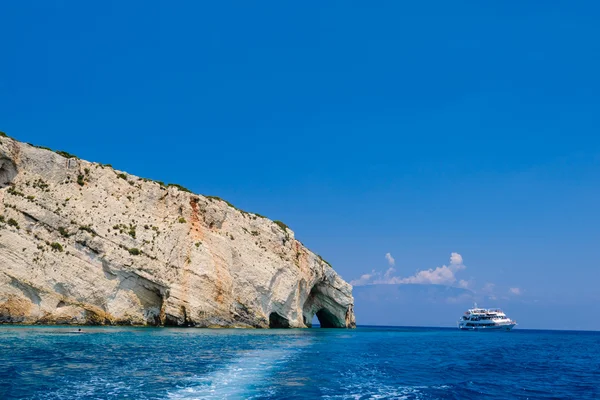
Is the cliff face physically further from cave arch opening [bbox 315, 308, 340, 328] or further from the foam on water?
the foam on water

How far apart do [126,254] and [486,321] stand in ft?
355

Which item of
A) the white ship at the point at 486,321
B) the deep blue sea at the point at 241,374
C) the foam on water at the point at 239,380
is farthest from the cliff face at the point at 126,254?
the white ship at the point at 486,321

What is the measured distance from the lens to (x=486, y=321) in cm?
12719

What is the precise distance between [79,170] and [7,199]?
10434mm

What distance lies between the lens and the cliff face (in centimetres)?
4691

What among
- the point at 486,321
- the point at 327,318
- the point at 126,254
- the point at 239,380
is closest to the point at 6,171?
the point at 126,254

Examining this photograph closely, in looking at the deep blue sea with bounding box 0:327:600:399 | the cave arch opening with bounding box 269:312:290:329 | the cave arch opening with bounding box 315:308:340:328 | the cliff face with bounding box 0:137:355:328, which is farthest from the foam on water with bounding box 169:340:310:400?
the cave arch opening with bounding box 315:308:340:328

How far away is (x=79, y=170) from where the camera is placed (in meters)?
57.9

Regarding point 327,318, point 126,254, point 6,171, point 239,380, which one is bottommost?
point 239,380

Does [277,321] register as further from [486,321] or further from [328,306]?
[486,321]

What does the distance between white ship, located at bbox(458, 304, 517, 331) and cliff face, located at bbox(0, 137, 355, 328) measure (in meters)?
78.3

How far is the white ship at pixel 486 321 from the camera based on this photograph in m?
127

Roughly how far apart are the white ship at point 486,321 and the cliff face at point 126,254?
7833 centimetres

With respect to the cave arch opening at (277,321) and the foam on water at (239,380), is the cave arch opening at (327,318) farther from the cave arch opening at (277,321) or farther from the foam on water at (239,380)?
the foam on water at (239,380)
